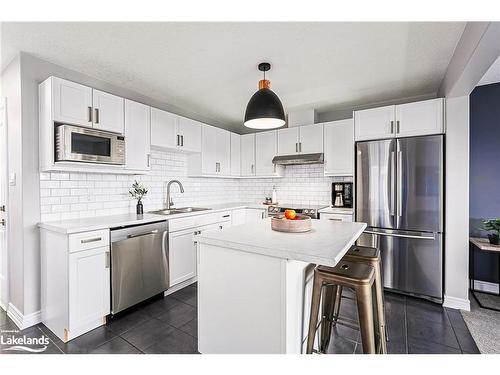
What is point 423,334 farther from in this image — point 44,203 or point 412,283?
Answer: point 44,203

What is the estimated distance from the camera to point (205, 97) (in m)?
3.37

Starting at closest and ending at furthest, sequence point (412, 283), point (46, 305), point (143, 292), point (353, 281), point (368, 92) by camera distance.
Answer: point (353, 281) → point (46, 305) → point (143, 292) → point (412, 283) → point (368, 92)

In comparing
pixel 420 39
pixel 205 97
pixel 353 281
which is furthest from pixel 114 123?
pixel 420 39

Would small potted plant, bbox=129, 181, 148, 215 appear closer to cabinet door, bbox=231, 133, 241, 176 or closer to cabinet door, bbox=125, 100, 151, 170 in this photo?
cabinet door, bbox=125, 100, 151, 170

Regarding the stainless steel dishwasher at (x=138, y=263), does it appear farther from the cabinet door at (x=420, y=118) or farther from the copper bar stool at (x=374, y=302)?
the cabinet door at (x=420, y=118)

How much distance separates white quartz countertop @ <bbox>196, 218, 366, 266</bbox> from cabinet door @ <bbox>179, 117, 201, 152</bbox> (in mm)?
1975

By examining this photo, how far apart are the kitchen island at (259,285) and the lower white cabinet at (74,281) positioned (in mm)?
1070

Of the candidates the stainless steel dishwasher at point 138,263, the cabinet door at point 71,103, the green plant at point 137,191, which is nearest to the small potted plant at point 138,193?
the green plant at point 137,191

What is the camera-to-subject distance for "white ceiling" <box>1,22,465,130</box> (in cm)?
188

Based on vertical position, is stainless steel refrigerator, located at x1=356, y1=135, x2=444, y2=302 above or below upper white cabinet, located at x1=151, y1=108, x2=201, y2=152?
below

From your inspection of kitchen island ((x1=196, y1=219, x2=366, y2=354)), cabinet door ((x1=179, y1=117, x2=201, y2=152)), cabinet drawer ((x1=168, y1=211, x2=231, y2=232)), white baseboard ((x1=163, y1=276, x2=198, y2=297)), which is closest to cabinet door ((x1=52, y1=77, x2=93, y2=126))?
cabinet door ((x1=179, y1=117, x2=201, y2=152))

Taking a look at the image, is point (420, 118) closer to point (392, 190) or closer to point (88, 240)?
point (392, 190)

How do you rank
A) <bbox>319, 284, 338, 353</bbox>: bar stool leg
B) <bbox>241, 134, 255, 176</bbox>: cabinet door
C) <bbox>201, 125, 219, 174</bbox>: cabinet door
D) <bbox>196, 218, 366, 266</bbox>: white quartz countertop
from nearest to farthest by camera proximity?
<bbox>196, 218, 366, 266</bbox>: white quartz countertop → <bbox>319, 284, 338, 353</bbox>: bar stool leg → <bbox>201, 125, 219, 174</bbox>: cabinet door → <bbox>241, 134, 255, 176</bbox>: cabinet door
